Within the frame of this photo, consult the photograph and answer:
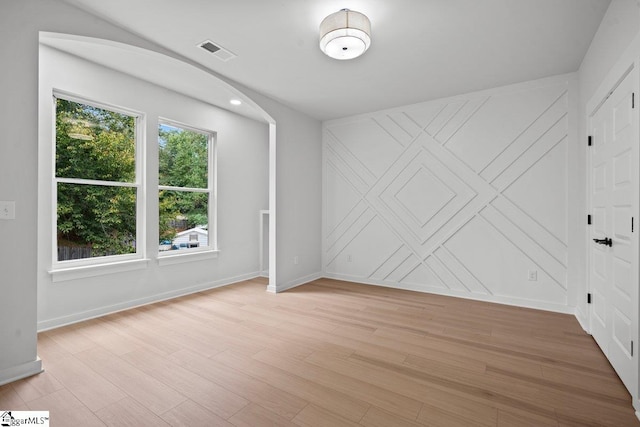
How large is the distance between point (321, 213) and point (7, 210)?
4.00m

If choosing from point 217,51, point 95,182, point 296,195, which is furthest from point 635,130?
point 95,182

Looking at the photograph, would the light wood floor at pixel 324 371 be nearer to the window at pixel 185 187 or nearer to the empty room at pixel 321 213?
the empty room at pixel 321 213

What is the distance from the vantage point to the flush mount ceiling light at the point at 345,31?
231cm

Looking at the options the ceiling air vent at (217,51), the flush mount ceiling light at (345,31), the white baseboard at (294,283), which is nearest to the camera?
the flush mount ceiling light at (345,31)

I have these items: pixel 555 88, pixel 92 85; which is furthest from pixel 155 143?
pixel 555 88

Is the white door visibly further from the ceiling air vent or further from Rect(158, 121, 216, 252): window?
Rect(158, 121, 216, 252): window

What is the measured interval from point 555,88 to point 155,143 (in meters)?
4.97

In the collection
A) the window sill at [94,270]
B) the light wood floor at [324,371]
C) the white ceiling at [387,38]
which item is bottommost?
the light wood floor at [324,371]

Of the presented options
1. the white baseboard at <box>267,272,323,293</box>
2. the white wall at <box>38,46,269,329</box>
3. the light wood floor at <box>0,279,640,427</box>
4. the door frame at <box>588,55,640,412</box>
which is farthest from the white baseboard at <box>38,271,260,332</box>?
the door frame at <box>588,55,640,412</box>

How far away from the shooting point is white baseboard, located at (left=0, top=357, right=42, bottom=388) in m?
2.05

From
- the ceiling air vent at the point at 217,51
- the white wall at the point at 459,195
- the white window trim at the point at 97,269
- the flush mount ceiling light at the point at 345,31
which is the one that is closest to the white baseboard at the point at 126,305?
the white window trim at the point at 97,269

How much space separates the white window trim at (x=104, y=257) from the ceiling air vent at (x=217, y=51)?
147 cm

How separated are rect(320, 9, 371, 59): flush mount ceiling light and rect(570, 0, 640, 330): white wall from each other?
167 cm

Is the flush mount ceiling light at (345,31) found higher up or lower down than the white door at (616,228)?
higher up
